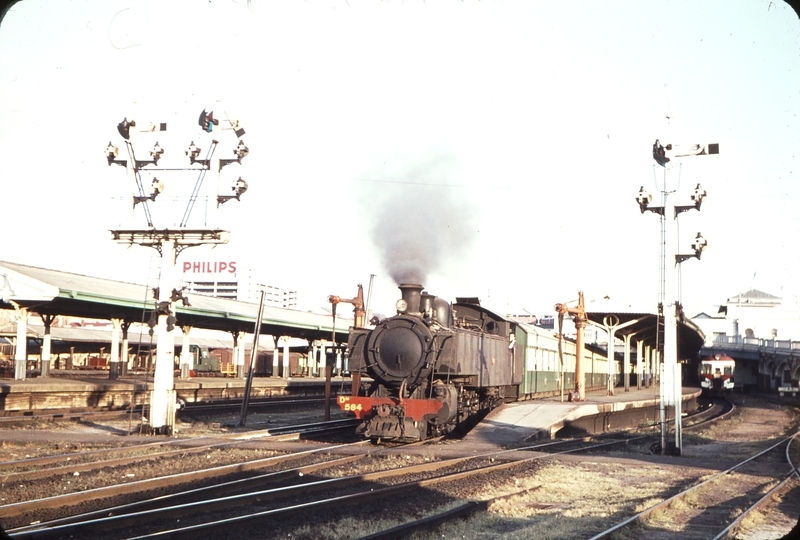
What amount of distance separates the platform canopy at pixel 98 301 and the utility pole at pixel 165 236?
2199 mm

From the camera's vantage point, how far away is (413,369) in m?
Answer: 16.3

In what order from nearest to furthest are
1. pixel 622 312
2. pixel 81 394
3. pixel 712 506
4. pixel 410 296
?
pixel 712 506 < pixel 410 296 < pixel 81 394 < pixel 622 312

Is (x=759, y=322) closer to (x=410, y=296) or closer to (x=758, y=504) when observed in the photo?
(x=410, y=296)

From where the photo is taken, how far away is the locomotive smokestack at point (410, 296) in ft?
56.1

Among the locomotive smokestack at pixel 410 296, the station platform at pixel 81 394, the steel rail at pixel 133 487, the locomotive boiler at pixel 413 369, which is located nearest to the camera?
the steel rail at pixel 133 487

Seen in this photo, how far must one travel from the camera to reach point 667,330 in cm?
1650

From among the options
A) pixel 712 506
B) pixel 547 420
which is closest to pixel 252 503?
pixel 712 506

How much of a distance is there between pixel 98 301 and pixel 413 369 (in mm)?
16693

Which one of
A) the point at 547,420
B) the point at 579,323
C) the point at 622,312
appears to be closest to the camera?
the point at 547,420

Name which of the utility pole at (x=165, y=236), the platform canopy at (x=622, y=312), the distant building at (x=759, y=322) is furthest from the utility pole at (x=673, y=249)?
the distant building at (x=759, y=322)

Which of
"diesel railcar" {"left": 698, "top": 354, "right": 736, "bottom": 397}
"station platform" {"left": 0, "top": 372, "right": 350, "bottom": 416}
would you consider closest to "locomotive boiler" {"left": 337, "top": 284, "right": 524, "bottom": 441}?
"station platform" {"left": 0, "top": 372, "right": 350, "bottom": 416}

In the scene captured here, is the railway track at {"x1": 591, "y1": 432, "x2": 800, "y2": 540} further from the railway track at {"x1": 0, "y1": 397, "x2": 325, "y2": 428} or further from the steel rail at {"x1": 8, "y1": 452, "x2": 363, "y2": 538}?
the railway track at {"x1": 0, "y1": 397, "x2": 325, "y2": 428}

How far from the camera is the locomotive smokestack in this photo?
17.1 meters

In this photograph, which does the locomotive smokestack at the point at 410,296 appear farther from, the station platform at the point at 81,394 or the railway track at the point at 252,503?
the railway track at the point at 252,503
